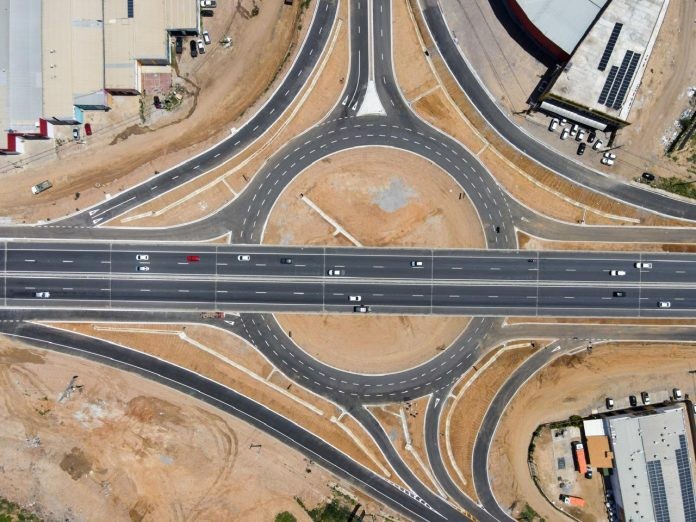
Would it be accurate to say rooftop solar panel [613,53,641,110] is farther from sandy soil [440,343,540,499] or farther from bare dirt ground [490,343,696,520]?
sandy soil [440,343,540,499]

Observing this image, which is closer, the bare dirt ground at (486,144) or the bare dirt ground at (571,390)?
the bare dirt ground at (571,390)

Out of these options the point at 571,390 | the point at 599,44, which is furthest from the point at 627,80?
the point at 571,390

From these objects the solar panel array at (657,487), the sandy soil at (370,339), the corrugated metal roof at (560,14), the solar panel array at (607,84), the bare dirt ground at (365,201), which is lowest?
the solar panel array at (657,487)

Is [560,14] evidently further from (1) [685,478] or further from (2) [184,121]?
(1) [685,478]

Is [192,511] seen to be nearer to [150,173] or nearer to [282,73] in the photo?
[150,173]

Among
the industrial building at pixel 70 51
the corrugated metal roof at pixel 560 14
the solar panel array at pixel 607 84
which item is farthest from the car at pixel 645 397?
the industrial building at pixel 70 51

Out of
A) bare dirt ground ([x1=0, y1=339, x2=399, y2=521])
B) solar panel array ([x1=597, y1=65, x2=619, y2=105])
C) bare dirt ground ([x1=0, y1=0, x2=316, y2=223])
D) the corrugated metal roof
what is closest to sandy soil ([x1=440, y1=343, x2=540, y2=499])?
bare dirt ground ([x1=0, y1=339, x2=399, y2=521])

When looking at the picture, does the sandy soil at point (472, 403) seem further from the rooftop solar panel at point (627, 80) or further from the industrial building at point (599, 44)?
the rooftop solar panel at point (627, 80)
